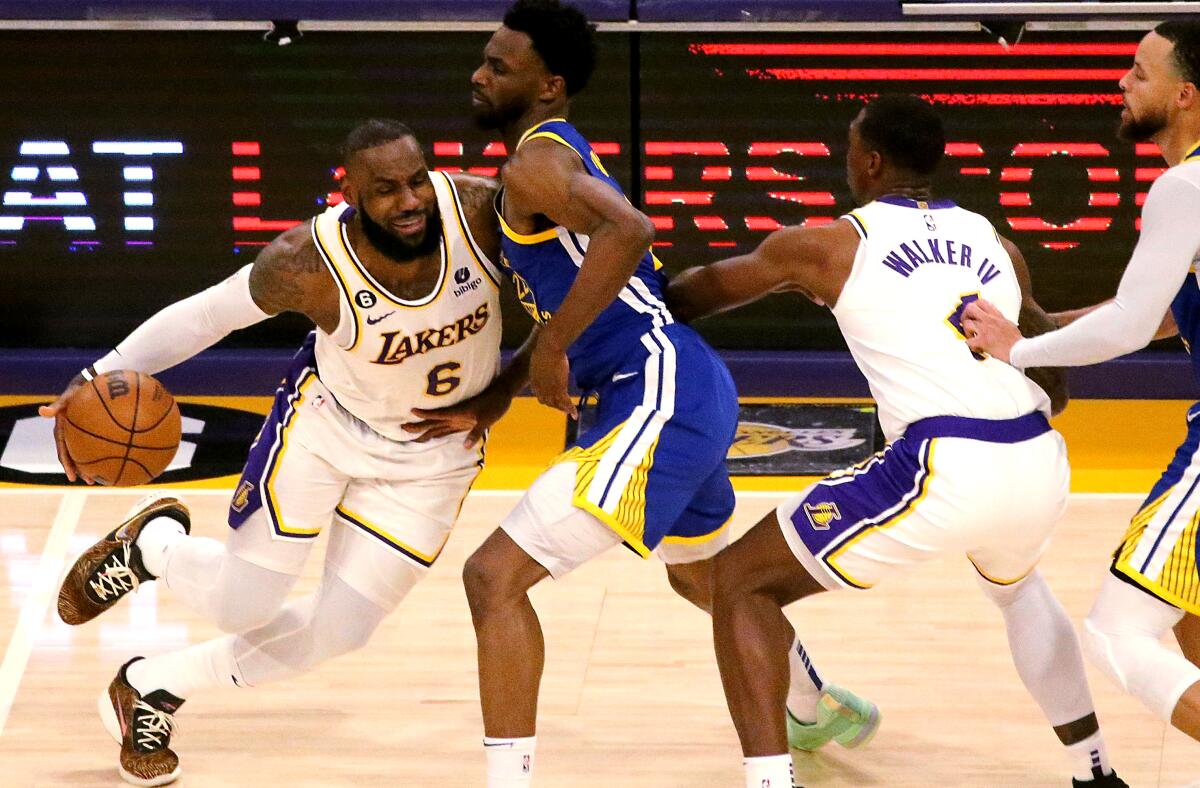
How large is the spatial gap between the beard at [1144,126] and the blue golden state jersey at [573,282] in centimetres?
110

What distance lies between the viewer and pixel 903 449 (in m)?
3.99

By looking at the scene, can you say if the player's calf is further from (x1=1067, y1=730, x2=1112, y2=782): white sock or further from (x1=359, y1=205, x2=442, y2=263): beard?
(x1=359, y1=205, x2=442, y2=263): beard

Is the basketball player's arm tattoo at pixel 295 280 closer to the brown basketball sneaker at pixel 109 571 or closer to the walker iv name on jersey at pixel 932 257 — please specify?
the brown basketball sneaker at pixel 109 571

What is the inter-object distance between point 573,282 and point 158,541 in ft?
4.72

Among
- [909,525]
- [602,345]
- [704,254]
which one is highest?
[602,345]

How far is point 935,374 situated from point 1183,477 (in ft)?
1.87

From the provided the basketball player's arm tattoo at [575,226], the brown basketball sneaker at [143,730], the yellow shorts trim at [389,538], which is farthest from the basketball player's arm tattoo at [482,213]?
the brown basketball sneaker at [143,730]

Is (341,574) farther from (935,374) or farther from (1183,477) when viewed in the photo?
(1183,477)

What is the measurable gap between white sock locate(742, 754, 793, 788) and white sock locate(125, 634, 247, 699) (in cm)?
134

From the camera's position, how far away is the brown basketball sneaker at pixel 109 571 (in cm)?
477

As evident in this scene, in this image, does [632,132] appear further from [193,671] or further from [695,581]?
[193,671]

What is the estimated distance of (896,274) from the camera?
4.02 m

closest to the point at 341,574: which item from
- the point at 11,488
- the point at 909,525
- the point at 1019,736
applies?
the point at 909,525

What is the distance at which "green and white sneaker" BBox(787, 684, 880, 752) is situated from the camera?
4.57 m
